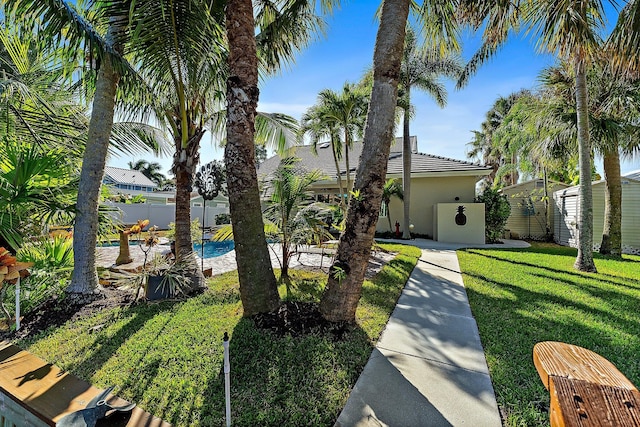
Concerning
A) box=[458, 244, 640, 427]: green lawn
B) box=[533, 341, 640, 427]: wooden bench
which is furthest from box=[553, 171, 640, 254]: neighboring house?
box=[533, 341, 640, 427]: wooden bench

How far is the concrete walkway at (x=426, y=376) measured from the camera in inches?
100

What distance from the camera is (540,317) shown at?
4.73 metres

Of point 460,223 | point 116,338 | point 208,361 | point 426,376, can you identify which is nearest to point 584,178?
point 460,223

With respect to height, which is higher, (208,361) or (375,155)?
(375,155)

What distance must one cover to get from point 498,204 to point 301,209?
1188cm

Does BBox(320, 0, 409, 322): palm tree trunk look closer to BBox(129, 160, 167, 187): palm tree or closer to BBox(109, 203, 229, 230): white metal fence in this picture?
BBox(109, 203, 229, 230): white metal fence

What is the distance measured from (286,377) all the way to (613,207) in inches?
562

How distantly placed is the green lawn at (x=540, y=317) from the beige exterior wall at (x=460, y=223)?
4864mm

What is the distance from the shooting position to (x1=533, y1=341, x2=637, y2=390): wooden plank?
1.01m

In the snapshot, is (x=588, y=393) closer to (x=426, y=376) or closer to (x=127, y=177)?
(x=426, y=376)

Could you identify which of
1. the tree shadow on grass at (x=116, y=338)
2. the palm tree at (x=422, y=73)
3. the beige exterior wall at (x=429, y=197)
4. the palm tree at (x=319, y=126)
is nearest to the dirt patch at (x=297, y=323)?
the tree shadow on grass at (x=116, y=338)

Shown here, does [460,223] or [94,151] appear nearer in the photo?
[94,151]

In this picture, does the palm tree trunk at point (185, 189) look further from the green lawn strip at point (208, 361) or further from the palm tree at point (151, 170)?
the palm tree at point (151, 170)

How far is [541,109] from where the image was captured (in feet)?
36.9
